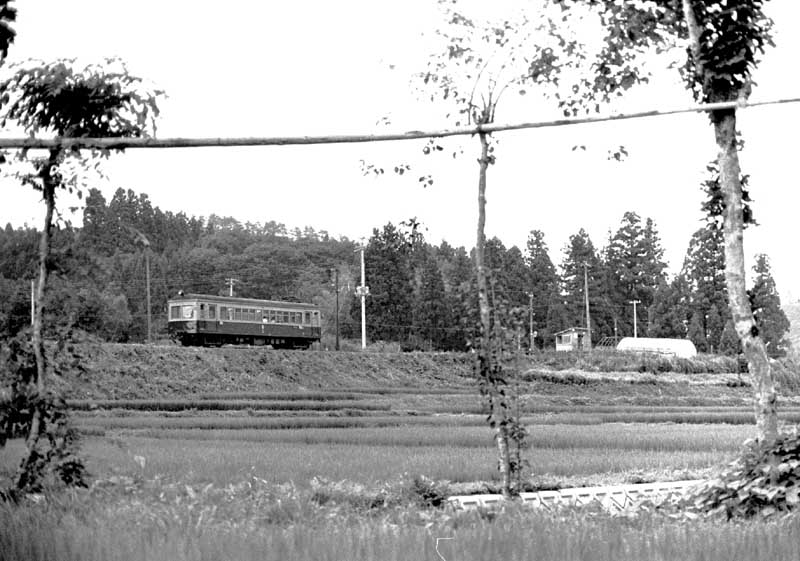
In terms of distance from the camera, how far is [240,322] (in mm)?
46812

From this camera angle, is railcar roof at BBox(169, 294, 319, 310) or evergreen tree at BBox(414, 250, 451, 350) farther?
evergreen tree at BBox(414, 250, 451, 350)

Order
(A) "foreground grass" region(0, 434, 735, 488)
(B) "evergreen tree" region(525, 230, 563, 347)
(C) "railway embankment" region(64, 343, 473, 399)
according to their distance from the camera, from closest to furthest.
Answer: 1. (A) "foreground grass" region(0, 434, 735, 488)
2. (C) "railway embankment" region(64, 343, 473, 399)
3. (B) "evergreen tree" region(525, 230, 563, 347)

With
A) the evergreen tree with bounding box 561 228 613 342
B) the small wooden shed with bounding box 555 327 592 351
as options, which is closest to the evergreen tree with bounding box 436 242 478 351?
the evergreen tree with bounding box 561 228 613 342

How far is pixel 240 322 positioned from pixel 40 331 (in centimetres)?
3959

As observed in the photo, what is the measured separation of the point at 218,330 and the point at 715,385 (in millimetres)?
22853

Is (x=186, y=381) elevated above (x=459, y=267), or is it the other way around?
(x=459, y=267)

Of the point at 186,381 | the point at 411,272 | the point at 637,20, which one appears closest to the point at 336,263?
the point at 411,272

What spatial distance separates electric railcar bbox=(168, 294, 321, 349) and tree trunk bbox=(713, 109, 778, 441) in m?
35.0

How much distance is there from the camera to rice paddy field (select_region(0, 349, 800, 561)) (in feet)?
16.8

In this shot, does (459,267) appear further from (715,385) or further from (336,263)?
(715,385)

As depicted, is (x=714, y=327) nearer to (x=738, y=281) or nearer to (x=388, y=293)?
(x=388, y=293)

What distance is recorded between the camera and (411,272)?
190 ft

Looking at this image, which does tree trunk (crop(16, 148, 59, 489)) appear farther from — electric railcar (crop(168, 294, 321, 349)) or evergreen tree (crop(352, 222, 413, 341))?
evergreen tree (crop(352, 222, 413, 341))

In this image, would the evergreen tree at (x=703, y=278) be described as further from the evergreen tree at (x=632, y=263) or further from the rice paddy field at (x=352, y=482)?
the rice paddy field at (x=352, y=482)
